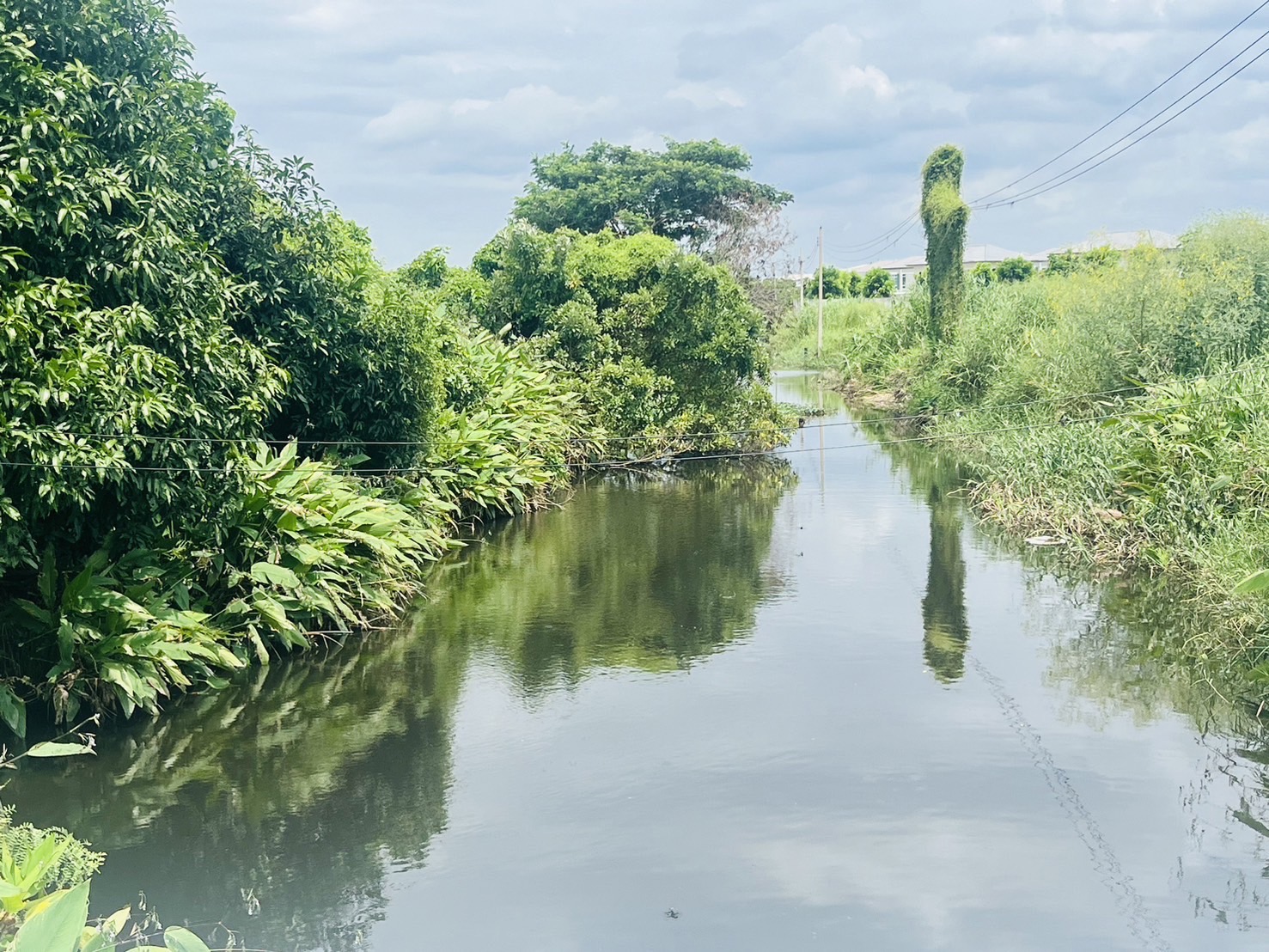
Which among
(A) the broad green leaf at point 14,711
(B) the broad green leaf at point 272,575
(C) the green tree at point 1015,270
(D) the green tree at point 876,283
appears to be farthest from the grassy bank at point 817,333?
(A) the broad green leaf at point 14,711

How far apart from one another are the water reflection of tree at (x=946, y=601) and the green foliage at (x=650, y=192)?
20.0 m

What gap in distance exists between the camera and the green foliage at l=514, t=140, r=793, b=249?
3544cm

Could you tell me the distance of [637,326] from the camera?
22.0m

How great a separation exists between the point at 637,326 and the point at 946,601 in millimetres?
11311

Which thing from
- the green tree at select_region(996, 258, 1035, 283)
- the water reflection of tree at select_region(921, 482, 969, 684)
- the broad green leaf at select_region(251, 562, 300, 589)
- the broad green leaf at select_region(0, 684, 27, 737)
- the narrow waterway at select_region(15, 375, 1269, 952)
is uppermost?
the green tree at select_region(996, 258, 1035, 283)

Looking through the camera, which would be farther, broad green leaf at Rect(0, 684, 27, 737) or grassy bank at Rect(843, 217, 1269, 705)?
grassy bank at Rect(843, 217, 1269, 705)

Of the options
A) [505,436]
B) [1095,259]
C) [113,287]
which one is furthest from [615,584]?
[1095,259]

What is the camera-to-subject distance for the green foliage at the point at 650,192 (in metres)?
35.4

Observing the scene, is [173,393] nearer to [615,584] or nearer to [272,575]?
[272,575]

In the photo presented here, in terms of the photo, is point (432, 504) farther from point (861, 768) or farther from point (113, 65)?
point (861, 768)

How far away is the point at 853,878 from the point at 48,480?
5.47 metres

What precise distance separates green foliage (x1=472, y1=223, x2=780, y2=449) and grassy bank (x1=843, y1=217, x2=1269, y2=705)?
15.8 ft

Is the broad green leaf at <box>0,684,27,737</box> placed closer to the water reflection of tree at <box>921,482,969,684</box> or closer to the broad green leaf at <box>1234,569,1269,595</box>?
the water reflection of tree at <box>921,482,969,684</box>

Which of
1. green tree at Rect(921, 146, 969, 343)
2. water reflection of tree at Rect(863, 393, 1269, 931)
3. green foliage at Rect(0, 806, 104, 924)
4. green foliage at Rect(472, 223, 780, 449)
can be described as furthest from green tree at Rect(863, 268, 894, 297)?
green foliage at Rect(0, 806, 104, 924)
